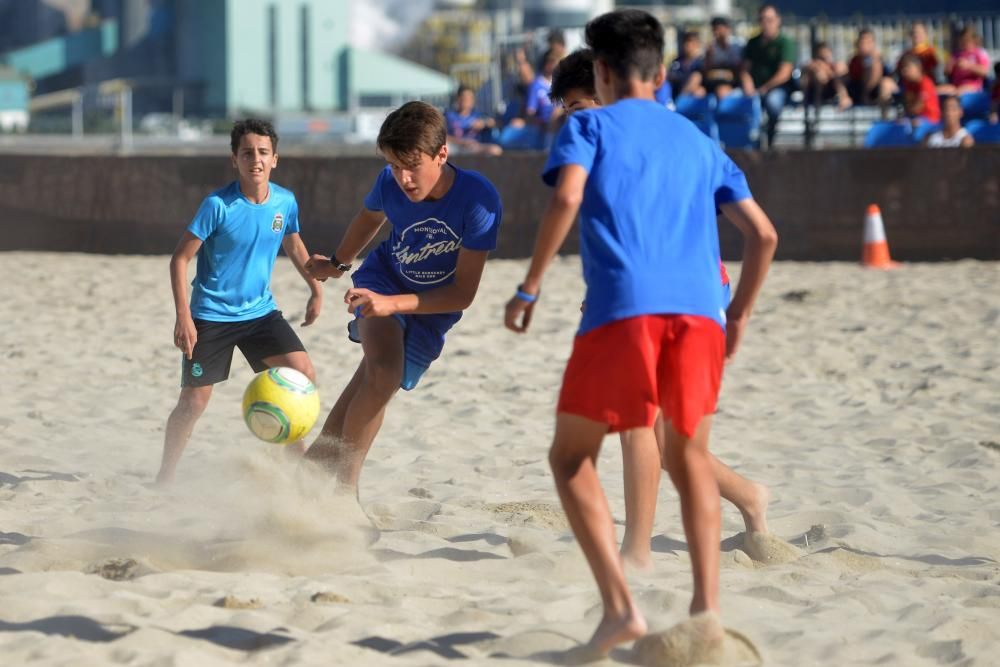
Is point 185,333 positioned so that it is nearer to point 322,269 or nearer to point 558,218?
point 322,269

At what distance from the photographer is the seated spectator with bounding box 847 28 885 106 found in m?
14.4

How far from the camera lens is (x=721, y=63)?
565 inches

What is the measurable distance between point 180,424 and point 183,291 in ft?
2.16

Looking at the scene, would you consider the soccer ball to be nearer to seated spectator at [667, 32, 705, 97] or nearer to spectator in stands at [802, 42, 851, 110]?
seated spectator at [667, 32, 705, 97]

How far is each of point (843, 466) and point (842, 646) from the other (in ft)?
7.91

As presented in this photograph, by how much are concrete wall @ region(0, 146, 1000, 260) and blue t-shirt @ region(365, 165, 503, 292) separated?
7.80 meters

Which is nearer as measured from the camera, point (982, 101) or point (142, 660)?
point (142, 660)

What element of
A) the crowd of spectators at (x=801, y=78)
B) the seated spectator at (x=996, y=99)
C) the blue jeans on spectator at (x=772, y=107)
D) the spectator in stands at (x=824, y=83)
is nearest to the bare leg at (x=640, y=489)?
the crowd of spectators at (x=801, y=78)

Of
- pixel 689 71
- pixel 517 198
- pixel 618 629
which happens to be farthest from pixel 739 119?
pixel 618 629

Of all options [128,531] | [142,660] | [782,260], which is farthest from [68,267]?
[142,660]

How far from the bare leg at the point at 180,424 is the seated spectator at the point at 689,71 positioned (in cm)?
990

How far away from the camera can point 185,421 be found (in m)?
5.41

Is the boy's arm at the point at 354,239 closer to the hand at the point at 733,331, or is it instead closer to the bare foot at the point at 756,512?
the hand at the point at 733,331

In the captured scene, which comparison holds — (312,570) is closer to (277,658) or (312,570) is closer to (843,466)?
(277,658)
